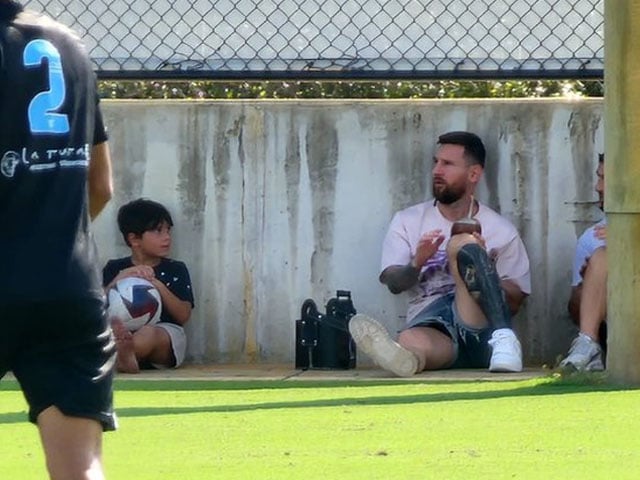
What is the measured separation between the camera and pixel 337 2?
9.59 meters

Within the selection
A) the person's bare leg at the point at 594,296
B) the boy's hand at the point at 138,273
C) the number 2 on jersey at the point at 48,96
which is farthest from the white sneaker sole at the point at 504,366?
the number 2 on jersey at the point at 48,96

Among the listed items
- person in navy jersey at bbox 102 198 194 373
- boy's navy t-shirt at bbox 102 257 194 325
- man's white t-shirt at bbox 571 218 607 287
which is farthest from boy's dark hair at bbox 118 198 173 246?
man's white t-shirt at bbox 571 218 607 287

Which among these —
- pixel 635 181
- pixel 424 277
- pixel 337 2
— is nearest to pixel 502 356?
pixel 424 277

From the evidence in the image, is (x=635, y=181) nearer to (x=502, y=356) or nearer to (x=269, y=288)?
(x=502, y=356)

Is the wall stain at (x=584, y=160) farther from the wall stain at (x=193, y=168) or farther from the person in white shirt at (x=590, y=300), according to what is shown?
the wall stain at (x=193, y=168)

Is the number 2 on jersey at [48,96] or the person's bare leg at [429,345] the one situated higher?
the number 2 on jersey at [48,96]

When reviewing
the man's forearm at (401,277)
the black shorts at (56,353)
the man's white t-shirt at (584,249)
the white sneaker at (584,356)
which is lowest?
the white sneaker at (584,356)

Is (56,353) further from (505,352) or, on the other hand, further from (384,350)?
(505,352)

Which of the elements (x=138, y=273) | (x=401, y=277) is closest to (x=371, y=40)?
(x=401, y=277)

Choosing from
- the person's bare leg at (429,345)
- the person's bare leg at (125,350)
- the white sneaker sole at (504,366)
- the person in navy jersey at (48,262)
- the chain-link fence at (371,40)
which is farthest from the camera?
the chain-link fence at (371,40)

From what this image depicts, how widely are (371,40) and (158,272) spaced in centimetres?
189

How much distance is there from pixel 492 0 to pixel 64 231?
6.47m

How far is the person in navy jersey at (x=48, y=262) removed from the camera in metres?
3.36

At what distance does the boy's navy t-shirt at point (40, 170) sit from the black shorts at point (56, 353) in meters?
0.03
